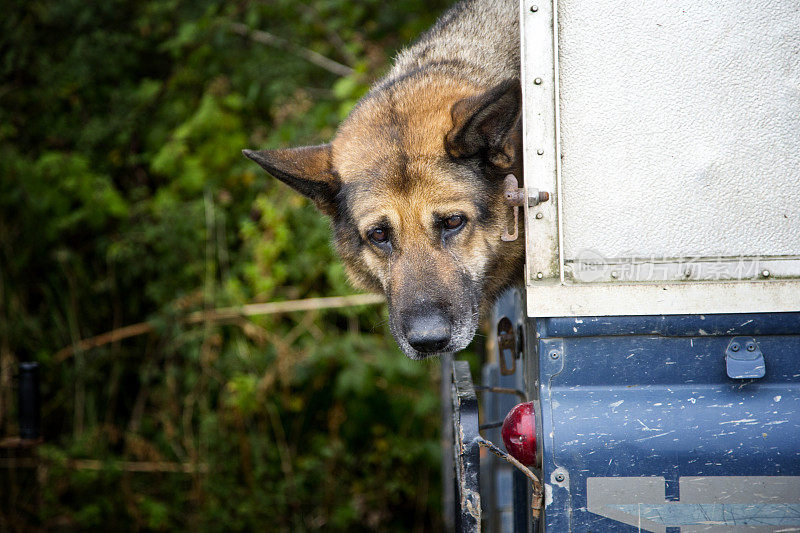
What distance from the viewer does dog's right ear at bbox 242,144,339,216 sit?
8.93 ft

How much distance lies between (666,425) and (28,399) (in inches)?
134

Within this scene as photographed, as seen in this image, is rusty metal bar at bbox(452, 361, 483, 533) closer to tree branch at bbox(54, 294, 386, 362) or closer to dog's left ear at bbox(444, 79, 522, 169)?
dog's left ear at bbox(444, 79, 522, 169)

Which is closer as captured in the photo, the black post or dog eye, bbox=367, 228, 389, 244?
dog eye, bbox=367, 228, 389, 244

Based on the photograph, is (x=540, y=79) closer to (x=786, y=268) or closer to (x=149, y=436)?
(x=786, y=268)

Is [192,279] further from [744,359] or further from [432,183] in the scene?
[744,359]

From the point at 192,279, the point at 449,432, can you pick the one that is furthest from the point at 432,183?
the point at 192,279

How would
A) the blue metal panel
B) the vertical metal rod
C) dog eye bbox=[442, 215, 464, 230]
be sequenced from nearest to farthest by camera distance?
the blue metal panel, dog eye bbox=[442, 215, 464, 230], the vertical metal rod

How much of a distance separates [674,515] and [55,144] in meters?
6.13

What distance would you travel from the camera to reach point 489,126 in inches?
94.4

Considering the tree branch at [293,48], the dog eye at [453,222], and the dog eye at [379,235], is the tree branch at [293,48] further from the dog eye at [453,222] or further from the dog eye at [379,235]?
the dog eye at [453,222]

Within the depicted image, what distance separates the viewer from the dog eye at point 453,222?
2541mm

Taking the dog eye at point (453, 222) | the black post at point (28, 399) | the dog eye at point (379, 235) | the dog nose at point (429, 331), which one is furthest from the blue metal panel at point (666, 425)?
the black post at point (28, 399)

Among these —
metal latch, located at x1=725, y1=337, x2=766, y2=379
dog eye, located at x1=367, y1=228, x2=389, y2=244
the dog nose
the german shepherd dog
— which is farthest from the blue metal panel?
dog eye, located at x1=367, y1=228, x2=389, y2=244

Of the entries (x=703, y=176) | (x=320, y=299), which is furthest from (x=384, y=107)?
(x=320, y=299)
